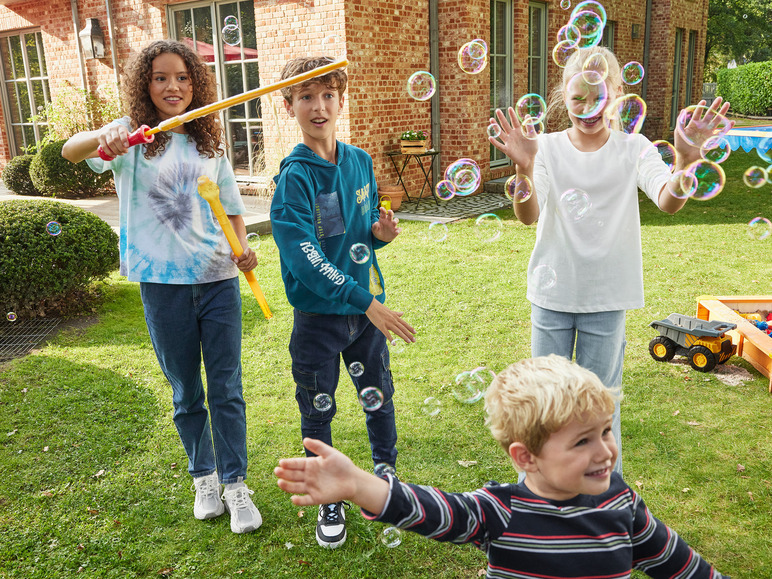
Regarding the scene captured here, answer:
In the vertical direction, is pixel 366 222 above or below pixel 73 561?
above

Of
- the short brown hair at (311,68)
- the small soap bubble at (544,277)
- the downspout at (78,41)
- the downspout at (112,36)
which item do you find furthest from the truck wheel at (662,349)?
the downspout at (78,41)

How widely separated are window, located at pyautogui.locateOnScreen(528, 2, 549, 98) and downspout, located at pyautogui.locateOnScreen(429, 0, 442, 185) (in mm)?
2707

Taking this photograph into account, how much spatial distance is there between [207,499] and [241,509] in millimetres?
201

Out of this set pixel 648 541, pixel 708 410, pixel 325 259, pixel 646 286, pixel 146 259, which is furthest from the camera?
pixel 646 286

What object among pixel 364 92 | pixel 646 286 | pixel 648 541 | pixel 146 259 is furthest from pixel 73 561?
pixel 364 92

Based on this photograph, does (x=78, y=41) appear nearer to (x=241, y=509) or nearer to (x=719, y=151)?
(x=241, y=509)

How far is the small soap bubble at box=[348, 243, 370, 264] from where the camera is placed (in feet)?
8.55

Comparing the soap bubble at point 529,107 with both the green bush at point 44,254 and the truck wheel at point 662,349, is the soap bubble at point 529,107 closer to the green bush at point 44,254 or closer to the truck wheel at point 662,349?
the truck wheel at point 662,349

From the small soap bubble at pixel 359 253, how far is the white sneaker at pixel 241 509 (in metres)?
1.14

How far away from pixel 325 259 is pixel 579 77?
108cm

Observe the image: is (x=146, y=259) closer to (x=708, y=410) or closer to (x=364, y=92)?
(x=708, y=410)

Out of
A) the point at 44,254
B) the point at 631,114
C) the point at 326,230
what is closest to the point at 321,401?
the point at 326,230

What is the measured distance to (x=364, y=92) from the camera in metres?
9.25

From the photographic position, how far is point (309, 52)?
947cm
